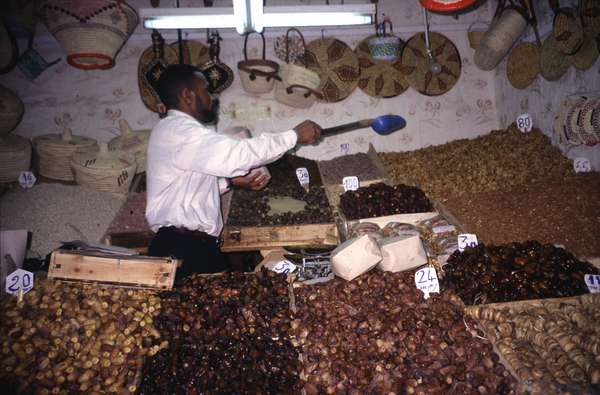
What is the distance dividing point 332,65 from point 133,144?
2.73 meters

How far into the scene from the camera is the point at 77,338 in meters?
1.73

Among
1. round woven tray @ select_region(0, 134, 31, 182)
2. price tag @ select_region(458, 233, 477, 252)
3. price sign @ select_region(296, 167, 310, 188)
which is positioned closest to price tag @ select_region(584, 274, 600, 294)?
price tag @ select_region(458, 233, 477, 252)

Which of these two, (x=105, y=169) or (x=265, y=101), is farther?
(x=265, y=101)

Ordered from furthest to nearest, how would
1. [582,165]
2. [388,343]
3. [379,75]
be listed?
[379,75], [582,165], [388,343]

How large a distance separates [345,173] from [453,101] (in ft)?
7.24

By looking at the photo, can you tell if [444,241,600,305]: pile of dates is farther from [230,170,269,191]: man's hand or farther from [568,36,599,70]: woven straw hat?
[568,36,599,70]: woven straw hat

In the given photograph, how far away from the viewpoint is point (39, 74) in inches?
188

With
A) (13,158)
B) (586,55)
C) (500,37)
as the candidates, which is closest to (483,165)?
(586,55)

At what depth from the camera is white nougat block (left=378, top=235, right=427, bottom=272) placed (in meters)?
2.14

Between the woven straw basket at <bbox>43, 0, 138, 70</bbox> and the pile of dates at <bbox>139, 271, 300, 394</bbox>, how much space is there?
2883mm

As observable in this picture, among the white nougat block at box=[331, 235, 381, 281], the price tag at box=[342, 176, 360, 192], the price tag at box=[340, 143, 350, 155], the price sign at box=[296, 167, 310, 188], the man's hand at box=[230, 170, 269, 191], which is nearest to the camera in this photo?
the white nougat block at box=[331, 235, 381, 281]

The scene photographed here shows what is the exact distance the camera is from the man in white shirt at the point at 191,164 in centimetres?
239

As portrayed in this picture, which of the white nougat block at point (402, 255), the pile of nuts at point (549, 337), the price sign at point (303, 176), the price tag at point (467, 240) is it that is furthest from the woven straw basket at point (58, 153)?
the pile of nuts at point (549, 337)

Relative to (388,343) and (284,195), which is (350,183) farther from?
(388,343)
